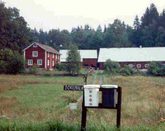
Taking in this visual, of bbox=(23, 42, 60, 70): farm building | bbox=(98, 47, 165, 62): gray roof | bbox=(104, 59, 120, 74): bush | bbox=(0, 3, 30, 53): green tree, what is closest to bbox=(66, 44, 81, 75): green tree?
bbox=(104, 59, 120, 74): bush

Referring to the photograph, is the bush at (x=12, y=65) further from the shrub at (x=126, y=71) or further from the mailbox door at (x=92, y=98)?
the mailbox door at (x=92, y=98)

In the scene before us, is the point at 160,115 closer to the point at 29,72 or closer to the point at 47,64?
the point at 29,72

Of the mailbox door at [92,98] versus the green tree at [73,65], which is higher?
the mailbox door at [92,98]

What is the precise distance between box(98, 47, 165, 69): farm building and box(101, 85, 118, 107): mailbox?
7305 centimetres

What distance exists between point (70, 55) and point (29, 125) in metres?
53.3

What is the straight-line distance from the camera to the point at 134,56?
274 feet

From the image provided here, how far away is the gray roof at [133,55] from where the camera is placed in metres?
82.2

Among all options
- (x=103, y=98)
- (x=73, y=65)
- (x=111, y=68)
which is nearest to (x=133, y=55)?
→ (x=111, y=68)

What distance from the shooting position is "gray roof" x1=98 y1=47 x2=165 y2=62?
82188 mm

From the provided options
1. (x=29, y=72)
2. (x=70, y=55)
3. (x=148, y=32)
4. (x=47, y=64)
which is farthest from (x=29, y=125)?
(x=148, y=32)

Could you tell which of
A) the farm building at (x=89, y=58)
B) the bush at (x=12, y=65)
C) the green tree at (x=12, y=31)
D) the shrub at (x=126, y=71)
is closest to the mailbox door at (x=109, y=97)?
the bush at (x=12, y=65)

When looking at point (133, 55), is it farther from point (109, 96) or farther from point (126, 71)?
point (109, 96)

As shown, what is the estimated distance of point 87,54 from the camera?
9444cm

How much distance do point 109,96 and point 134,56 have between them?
76875 mm
